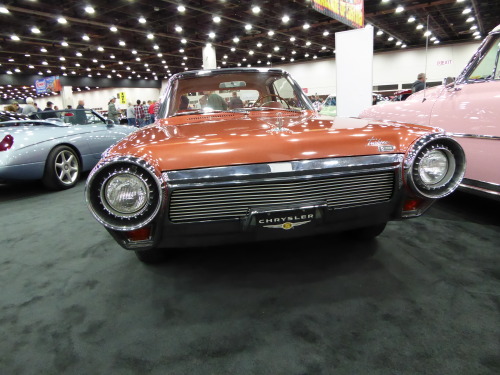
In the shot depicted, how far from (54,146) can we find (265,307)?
3.87 meters

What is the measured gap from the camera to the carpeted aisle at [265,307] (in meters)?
1.33

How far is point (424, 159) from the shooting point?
5.19 feet

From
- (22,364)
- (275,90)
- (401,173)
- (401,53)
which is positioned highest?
(401,53)

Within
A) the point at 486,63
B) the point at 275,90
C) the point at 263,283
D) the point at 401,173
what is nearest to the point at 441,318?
the point at 401,173

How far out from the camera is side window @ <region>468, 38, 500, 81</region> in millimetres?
2561

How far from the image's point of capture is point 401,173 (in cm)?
155

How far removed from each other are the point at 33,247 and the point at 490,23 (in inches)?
798

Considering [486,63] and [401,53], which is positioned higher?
[401,53]

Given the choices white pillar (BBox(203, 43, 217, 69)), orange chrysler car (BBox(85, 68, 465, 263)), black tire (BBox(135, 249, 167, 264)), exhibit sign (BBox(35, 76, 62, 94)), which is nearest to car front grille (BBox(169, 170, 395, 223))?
orange chrysler car (BBox(85, 68, 465, 263))

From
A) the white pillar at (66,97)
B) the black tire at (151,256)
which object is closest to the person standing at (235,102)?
the black tire at (151,256)

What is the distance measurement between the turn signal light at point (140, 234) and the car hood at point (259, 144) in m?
0.33

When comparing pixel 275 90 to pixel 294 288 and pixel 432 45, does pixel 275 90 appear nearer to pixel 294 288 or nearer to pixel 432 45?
pixel 294 288

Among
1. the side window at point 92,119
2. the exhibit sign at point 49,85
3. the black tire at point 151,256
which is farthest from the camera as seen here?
the exhibit sign at point 49,85

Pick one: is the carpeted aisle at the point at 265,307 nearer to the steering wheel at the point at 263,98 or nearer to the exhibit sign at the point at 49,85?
the steering wheel at the point at 263,98
